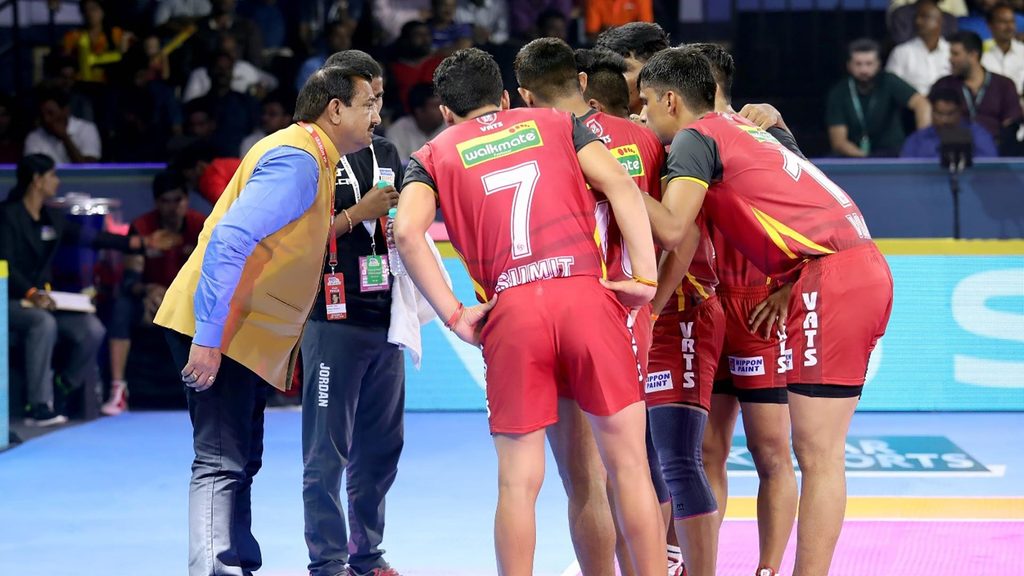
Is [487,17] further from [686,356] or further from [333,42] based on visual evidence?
[686,356]

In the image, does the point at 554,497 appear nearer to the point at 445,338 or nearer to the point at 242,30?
the point at 445,338

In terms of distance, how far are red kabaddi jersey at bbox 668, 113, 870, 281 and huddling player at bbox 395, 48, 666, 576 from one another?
1.53 ft

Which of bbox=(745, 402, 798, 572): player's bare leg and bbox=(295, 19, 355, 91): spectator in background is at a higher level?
bbox=(295, 19, 355, 91): spectator in background

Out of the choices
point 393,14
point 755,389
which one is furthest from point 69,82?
point 755,389

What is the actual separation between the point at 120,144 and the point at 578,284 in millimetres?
9693

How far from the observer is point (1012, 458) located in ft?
26.8

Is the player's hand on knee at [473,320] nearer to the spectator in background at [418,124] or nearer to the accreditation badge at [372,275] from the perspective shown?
the accreditation badge at [372,275]

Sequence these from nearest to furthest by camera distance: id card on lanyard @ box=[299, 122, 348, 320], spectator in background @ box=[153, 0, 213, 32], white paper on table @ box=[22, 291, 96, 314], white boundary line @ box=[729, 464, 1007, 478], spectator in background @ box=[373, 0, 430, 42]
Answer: id card on lanyard @ box=[299, 122, 348, 320], white boundary line @ box=[729, 464, 1007, 478], white paper on table @ box=[22, 291, 96, 314], spectator in background @ box=[373, 0, 430, 42], spectator in background @ box=[153, 0, 213, 32]

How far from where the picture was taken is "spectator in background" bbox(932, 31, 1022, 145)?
39.5ft

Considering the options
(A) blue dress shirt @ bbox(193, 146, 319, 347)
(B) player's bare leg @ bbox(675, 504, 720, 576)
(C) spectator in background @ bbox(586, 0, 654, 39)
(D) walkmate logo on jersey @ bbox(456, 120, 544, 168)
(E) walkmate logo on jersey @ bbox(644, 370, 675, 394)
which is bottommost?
(B) player's bare leg @ bbox(675, 504, 720, 576)

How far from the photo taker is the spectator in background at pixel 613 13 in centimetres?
1332

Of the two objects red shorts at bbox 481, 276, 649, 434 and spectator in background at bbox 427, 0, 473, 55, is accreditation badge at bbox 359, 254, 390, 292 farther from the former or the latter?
spectator in background at bbox 427, 0, 473, 55

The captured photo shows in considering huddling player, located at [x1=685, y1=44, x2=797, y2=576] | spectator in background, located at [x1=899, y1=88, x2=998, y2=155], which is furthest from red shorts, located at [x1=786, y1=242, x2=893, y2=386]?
spectator in background, located at [x1=899, y1=88, x2=998, y2=155]

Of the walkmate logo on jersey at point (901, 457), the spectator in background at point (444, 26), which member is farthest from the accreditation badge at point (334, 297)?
the spectator in background at point (444, 26)
